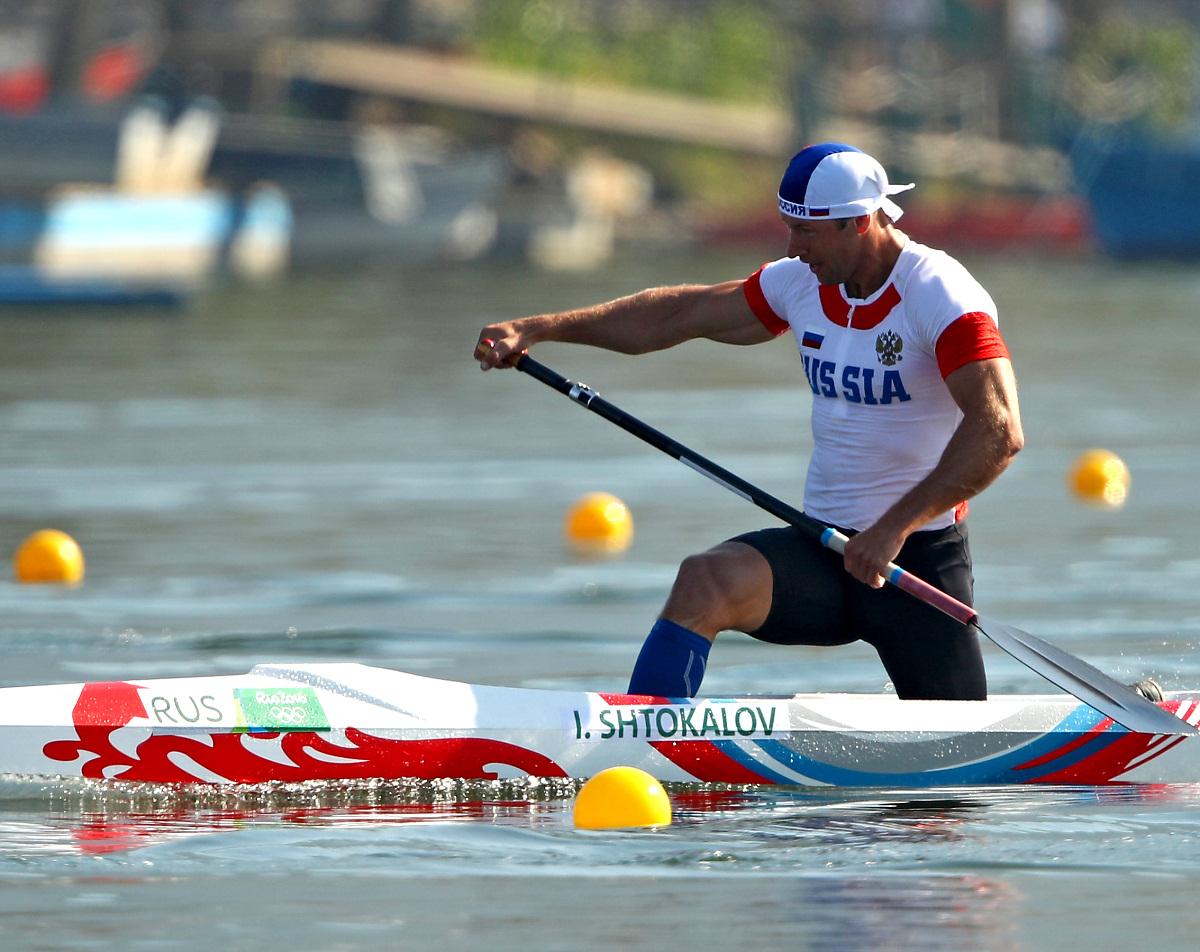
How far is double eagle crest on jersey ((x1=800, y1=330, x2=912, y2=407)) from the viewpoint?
23.0 feet

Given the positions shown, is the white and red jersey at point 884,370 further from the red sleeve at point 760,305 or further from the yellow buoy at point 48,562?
the yellow buoy at point 48,562

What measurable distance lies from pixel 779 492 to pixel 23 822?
779 centimetres

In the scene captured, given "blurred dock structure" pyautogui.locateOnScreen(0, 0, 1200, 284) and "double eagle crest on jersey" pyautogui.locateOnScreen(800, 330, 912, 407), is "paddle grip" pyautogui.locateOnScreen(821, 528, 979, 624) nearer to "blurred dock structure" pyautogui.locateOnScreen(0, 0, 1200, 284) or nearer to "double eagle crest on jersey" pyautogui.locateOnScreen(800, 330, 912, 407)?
"double eagle crest on jersey" pyautogui.locateOnScreen(800, 330, 912, 407)

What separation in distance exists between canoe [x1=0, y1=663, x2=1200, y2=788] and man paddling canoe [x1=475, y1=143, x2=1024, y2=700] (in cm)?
15

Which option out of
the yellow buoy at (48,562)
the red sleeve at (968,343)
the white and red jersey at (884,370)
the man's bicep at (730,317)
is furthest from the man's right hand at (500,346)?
the yellow buoy at (48,562)

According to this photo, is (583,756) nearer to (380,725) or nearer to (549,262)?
(380,725)

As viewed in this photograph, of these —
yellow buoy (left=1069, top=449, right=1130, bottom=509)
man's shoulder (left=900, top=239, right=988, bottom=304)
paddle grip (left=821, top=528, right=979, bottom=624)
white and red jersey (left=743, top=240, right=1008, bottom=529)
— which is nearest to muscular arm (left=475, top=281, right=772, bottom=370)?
white and red jersey (left=743, top=240, right=1008, bottom=529)

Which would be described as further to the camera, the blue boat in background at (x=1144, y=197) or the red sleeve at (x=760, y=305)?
the blue boat in background at (x=1144, y=197)

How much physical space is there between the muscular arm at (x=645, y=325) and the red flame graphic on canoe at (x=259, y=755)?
1131 mm

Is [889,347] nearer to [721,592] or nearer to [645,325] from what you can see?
[721,592]

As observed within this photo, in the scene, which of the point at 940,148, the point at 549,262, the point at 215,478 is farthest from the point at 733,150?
the point at 215,478

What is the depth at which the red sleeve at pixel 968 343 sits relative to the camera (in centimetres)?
676

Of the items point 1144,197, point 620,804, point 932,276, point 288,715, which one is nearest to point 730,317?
point 932,276

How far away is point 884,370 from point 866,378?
0.19 feet
